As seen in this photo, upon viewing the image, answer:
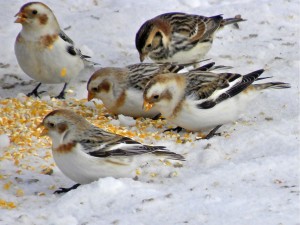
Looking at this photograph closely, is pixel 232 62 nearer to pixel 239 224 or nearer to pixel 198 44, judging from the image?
pixel 198 44

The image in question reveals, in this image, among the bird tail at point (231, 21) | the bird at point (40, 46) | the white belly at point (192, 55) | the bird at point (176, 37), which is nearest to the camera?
the bird at point (40, 46)

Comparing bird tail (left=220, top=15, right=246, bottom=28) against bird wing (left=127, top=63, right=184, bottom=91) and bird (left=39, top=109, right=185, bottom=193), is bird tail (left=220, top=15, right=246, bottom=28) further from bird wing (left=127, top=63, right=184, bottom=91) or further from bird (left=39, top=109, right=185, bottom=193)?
bird (left=39, top=109, right=185, bottom=193)

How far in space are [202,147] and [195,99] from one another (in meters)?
0.43

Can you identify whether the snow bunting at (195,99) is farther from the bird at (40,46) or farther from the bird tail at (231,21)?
Answer: the bird tail at (231,21)

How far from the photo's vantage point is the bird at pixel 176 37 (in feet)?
28.1

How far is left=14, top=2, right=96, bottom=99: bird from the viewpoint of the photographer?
8320mm

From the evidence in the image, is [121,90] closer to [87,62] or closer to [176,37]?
[87,62]

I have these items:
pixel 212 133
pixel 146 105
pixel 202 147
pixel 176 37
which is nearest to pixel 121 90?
pixel 146 105

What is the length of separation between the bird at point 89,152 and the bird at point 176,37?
255 centimetres

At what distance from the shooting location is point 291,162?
6.29 m

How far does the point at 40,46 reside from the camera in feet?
27.3

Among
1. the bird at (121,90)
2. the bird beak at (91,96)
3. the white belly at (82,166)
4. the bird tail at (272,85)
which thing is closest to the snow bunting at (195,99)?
the bird tail at (272,85)

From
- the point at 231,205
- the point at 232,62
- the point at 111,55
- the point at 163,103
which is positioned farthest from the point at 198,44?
the point at 231,205

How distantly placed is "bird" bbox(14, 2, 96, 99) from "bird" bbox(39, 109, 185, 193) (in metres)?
2.35
